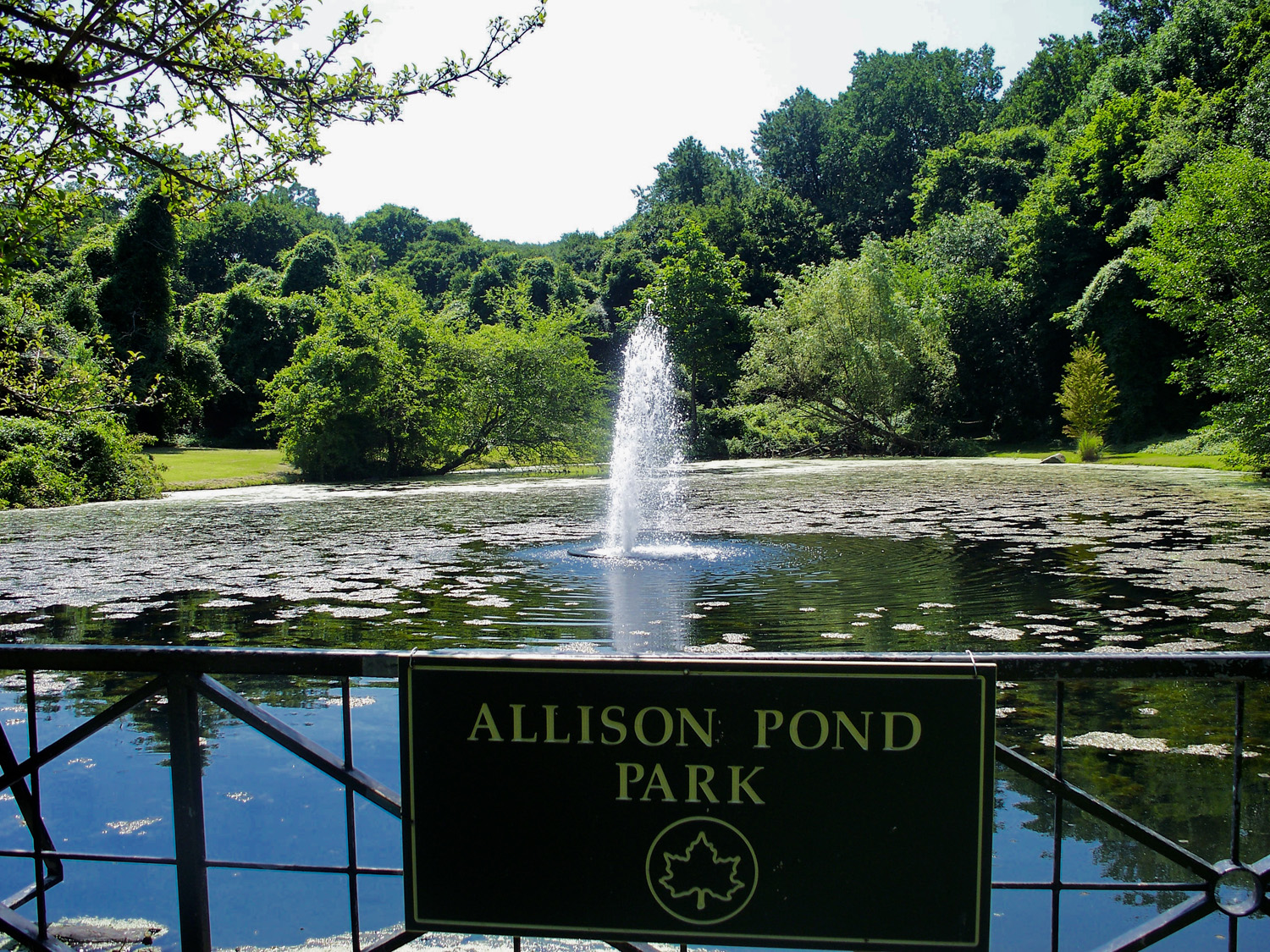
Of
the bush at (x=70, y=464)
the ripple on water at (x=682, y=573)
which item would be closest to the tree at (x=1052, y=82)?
the ripple on water at (x=682, y=573)

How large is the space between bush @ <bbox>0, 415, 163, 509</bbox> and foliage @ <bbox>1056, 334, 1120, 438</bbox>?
1029 inches

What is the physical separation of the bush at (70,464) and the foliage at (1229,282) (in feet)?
67.7

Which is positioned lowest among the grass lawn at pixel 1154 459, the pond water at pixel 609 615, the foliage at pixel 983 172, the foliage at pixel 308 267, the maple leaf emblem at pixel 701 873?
the pond water at pixel 609 615

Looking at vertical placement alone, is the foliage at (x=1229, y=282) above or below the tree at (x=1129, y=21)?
below

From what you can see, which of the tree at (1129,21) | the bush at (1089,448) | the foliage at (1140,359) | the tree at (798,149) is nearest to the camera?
the bush at (1089,448)

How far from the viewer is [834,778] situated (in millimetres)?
1792

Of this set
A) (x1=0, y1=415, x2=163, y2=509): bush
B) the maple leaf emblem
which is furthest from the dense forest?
the maple leaf emblem

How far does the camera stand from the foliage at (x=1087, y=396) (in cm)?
2925

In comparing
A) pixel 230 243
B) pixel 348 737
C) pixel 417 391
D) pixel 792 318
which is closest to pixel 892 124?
pixel 792 318

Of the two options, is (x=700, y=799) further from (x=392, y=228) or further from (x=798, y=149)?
(x=392, y=228)

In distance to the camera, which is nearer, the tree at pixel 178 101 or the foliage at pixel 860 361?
the tree at pixel 178 101

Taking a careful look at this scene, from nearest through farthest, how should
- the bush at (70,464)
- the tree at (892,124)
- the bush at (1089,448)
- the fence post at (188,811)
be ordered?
the fence post at (188,811), the bush at (70,464), the bush at (1089,448), the tree at (892,124)

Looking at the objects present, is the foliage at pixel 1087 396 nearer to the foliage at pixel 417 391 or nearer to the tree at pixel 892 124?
the foliage at pixel 417 391

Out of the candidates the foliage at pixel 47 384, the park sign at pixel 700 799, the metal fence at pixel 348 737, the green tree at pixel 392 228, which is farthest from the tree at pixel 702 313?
the green tree at pixel 392 228
